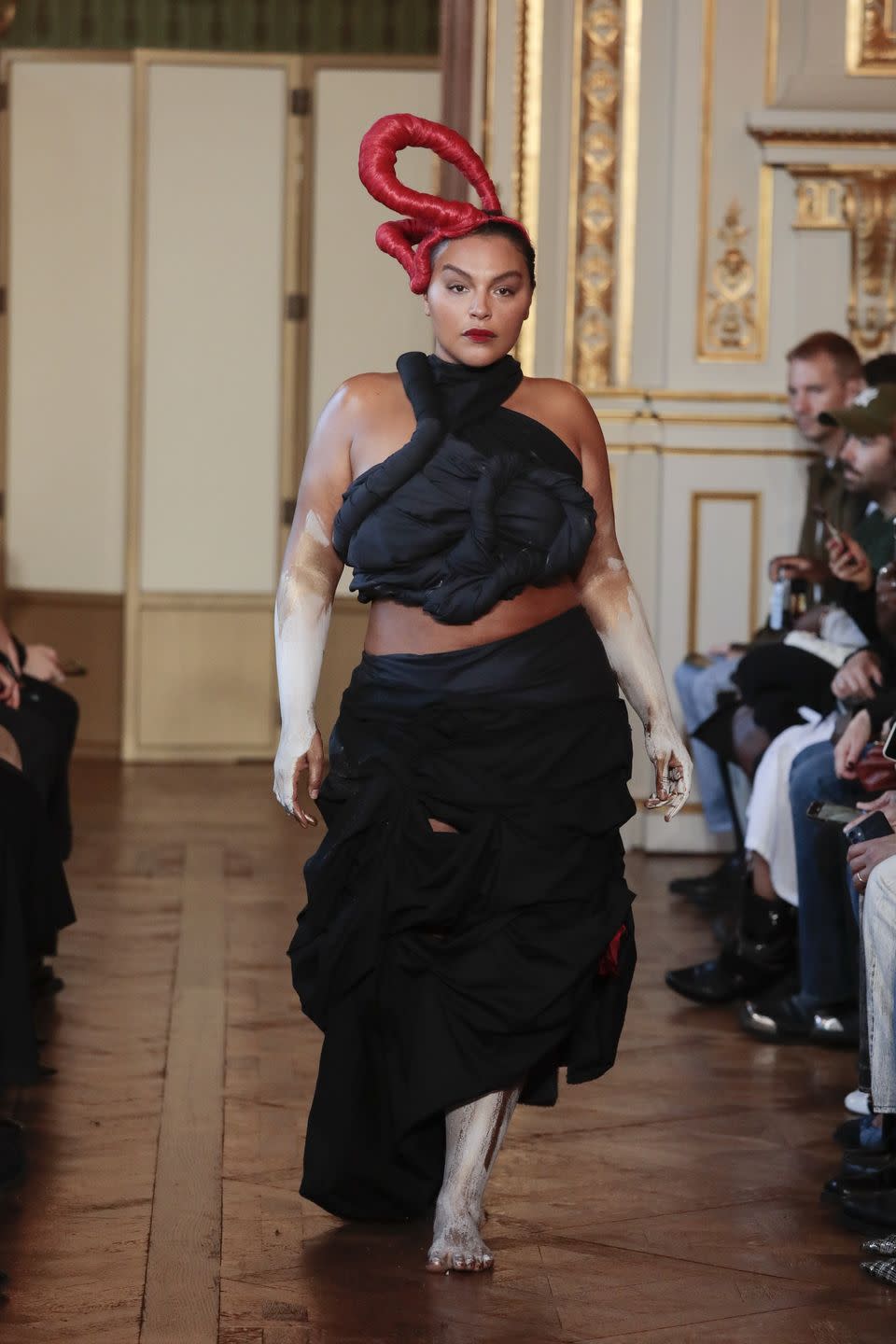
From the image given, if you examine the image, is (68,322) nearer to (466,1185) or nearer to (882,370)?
(882,370)

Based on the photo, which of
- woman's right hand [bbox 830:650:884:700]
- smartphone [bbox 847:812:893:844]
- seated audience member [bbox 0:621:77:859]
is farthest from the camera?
seated audience member [bbox 0:621:77:859]

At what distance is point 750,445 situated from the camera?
271 inches

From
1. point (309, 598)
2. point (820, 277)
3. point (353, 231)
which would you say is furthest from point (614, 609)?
point (353, 231)

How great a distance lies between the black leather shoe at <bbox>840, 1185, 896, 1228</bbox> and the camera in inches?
127

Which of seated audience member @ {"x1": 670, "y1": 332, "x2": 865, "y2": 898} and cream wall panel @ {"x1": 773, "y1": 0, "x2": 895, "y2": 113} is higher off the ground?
cream wall panel @ {"x1": 773, "y1": 0, "x2": 895, "y2": 113}

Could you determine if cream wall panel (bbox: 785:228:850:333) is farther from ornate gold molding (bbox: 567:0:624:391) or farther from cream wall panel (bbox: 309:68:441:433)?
cream wall panel (bbox: 309:68:441:433)

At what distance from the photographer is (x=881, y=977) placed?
3.34 m

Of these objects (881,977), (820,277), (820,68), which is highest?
(820,68)

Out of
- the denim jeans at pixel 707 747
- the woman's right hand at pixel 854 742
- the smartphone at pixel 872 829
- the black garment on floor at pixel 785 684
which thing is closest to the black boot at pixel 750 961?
the black garment on floor at pixel 785 684

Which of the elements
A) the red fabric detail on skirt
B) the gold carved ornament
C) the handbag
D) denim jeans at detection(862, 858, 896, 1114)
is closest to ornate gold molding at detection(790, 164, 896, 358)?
the gold carved ornament

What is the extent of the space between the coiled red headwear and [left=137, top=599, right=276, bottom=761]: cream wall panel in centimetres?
587

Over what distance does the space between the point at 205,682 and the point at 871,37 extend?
3.99 metres

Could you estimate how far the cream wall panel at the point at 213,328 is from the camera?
8789 millimetres

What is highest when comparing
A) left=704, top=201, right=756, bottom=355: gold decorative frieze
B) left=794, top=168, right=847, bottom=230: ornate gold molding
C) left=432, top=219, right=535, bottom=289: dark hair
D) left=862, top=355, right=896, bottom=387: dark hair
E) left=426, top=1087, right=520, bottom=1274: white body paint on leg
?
left=794, top=168, right=847, bottom=230: ornate gold molding
